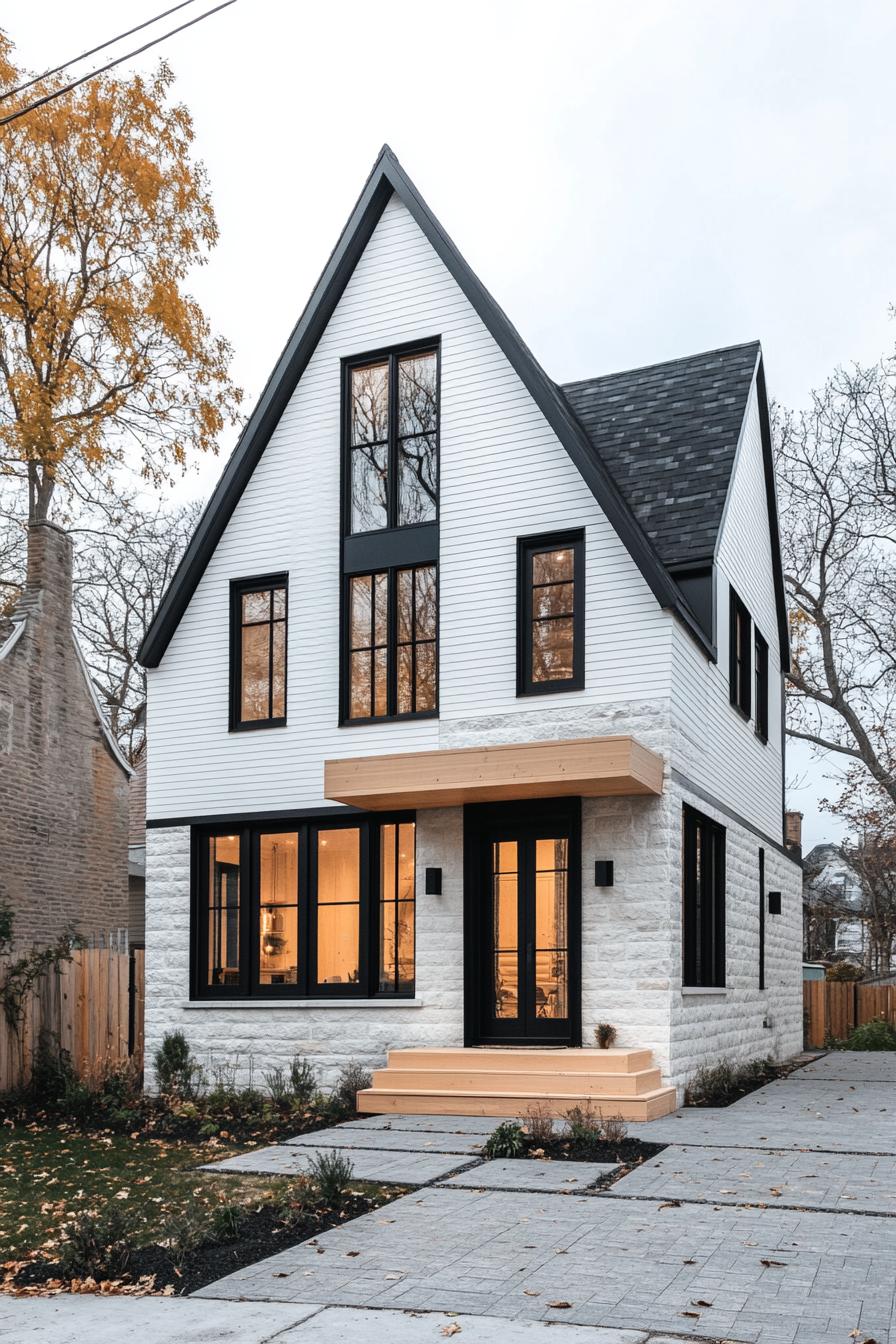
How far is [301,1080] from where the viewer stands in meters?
14.2

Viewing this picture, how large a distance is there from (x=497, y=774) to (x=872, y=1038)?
12.2 meters

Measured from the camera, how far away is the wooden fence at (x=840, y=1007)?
2330cm

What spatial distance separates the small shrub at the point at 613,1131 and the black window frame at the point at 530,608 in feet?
13.9

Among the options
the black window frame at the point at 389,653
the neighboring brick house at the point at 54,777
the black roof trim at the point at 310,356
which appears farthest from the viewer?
the neighboring brick house at the point at 54,777

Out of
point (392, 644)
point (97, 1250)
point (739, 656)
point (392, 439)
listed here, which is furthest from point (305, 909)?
point (97, 1250)

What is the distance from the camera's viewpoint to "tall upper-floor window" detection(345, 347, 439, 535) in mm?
15086

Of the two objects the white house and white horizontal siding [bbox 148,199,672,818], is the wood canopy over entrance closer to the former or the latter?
the white house

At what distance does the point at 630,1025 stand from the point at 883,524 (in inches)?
697

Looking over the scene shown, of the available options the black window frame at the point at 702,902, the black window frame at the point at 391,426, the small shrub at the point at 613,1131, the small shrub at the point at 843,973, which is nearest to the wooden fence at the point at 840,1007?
the small shrub at the point at 843,973

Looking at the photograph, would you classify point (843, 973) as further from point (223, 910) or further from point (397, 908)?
point (223, 910)

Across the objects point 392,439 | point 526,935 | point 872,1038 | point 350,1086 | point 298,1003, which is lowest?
point 872,1038

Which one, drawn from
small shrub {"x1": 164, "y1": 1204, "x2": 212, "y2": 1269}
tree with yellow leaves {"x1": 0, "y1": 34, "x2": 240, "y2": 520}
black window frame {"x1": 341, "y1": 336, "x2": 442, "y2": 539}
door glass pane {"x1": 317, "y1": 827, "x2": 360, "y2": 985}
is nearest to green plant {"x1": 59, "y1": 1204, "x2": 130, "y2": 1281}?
small shrub {"x1": 164, "y1": 1204, "x2": 212, "y2": 1269}

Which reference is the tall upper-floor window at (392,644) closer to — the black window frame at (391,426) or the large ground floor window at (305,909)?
the black window frame at (391,426)

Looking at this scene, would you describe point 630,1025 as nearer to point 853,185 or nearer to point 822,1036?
point 822,1036
